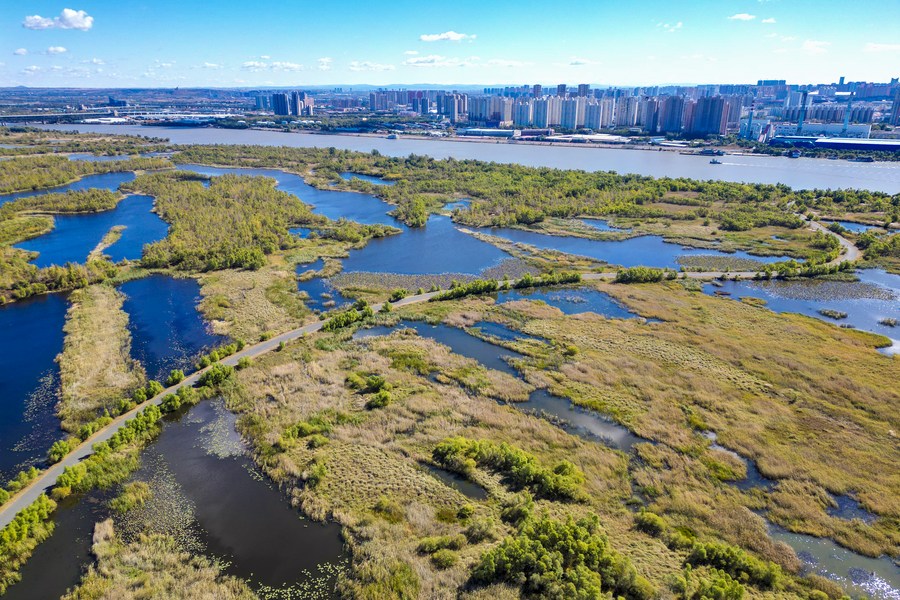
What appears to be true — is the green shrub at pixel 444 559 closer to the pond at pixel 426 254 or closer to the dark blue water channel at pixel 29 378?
the dark blue water channel at pixel 29 378

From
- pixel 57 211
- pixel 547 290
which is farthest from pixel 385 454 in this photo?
pixel 57 211

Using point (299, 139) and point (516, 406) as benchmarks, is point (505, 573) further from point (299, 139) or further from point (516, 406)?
point (299, 139)

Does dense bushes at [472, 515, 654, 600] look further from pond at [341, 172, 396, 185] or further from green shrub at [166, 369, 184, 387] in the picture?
pond at [341, 172, 396, 185]

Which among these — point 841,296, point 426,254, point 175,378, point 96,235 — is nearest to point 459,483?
point 175,378

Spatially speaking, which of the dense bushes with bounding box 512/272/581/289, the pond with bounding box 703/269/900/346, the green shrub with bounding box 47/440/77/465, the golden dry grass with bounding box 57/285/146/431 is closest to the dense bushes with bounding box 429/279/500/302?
the dense bushes with bounding box 512/272/581/289

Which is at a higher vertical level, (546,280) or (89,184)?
(89,184)

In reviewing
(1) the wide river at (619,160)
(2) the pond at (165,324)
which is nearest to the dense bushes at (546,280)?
(2) the pond at (165,324)

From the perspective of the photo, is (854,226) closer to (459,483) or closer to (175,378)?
(459,483)
